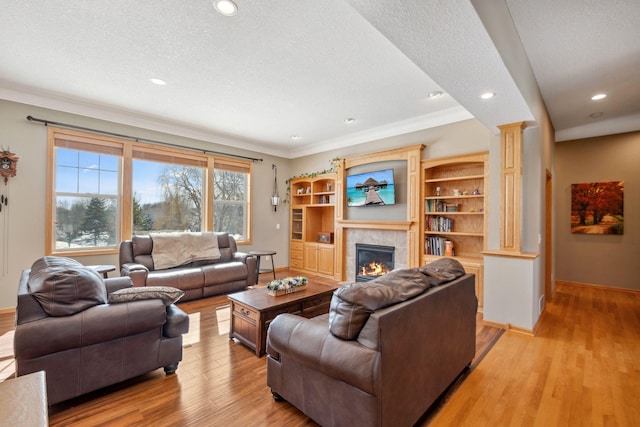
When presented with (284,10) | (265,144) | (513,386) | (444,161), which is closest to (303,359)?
(513,386)

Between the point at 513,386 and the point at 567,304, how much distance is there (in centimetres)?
305

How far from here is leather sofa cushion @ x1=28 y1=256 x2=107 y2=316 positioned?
1822mm

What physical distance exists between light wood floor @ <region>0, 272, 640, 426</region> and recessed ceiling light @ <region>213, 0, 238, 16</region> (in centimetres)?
286

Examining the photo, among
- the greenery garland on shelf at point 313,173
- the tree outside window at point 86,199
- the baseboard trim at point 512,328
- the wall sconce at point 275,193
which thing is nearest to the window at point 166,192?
the tree outside window at point 86,199

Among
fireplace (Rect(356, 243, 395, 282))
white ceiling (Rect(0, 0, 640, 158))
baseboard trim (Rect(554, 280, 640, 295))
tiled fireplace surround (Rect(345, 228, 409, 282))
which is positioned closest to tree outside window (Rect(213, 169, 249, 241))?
white ceiling (Rect(0, 0, 640, 158))

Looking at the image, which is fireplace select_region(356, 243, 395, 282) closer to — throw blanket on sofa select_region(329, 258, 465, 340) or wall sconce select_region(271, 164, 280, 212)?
wall sconce select_region(271, 164, 280, 212)

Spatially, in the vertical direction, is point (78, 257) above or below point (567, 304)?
above

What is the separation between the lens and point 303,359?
1677 millimetres

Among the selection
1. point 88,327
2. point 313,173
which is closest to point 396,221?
point 313,173

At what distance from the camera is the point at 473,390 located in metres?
2.14

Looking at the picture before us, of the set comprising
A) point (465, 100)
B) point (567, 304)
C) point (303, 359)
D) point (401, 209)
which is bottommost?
point (567, 304)

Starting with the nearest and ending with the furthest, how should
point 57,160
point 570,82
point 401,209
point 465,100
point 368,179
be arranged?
point 465,100 → point 570,82 → point 57,160 → point 401,209 → point 368,179

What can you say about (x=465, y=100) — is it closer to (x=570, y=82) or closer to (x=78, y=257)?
(x=570, y=82)

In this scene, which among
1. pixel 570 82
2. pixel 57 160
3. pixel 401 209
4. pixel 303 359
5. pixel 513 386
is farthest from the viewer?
pixel 401 209
